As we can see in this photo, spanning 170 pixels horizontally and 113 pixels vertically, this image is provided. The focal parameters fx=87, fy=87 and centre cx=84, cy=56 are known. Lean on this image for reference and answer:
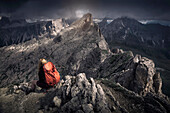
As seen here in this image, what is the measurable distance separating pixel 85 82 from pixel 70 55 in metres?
45.6

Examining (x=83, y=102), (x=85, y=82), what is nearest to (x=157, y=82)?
(x=85, y=82)

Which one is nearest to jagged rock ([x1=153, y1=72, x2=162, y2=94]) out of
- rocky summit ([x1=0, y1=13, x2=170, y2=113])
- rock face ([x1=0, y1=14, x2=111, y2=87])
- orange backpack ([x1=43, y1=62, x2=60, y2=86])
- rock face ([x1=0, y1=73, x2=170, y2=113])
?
rocky summit ([x1=0, y1=13, x2=170, y2=113])

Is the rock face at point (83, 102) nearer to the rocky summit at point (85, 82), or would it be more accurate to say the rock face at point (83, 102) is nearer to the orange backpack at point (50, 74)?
the rocky summit at point (85, 82)

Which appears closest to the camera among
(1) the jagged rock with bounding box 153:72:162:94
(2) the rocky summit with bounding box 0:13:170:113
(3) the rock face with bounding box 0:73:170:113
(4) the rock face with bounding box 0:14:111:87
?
(3) the rock face with bounding box 0:73:170:113

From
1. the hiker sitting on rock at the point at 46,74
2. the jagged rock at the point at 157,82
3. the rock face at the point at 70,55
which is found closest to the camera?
the hiker sitting on rock at the point at 46,74

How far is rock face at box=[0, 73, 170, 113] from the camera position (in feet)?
39.5

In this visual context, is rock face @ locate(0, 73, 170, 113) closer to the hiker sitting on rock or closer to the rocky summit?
the rocky summit

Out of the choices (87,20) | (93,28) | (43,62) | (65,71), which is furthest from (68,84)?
(87,20)

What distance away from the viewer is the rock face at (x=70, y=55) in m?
55.3

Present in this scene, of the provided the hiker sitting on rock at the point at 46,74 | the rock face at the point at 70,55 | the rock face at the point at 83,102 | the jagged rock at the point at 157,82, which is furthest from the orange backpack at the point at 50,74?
the jagged rock at the point at 157,82

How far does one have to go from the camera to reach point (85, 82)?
52.2ft

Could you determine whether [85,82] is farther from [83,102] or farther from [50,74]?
[50,74]

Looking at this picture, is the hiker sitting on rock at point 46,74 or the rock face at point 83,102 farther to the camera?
the hiker sitting on rock at point 46,74

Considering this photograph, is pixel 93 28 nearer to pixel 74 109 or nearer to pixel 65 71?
pixel 65 71
